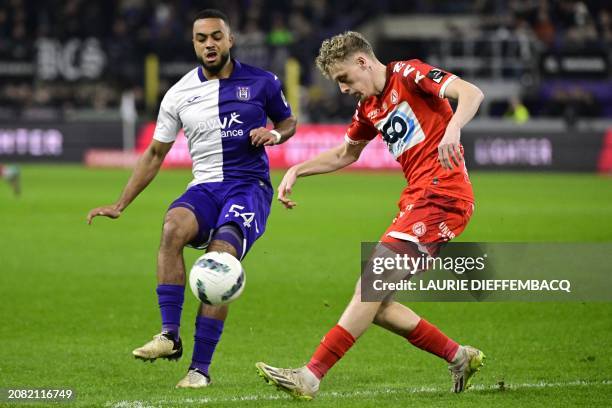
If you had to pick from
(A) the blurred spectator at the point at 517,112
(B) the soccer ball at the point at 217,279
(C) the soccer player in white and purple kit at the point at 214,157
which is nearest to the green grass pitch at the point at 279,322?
(B) the soccer ball at the point at 217,279

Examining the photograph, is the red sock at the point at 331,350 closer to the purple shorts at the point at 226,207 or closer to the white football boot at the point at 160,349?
the white football boot at the point at 160,349

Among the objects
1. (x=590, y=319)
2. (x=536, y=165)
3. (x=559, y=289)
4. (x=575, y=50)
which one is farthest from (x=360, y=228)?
(x=575, y=50)

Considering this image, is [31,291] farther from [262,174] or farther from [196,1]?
[196,1]

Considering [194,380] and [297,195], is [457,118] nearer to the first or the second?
[194,380]

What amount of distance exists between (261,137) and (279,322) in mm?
2844

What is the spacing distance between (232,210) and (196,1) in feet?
98.1

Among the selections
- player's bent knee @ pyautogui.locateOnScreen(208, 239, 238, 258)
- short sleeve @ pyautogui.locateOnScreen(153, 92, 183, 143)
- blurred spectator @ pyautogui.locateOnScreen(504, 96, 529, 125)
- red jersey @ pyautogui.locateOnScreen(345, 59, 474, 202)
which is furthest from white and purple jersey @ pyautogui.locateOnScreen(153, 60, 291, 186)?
blurred spectator @ pyautogui.locateOnScreen(504, 96, 529, 125)

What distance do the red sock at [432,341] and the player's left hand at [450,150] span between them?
116 cm

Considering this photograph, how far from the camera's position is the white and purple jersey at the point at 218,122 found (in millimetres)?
7672

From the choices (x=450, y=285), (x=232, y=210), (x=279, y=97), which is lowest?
(x=450, y=285)

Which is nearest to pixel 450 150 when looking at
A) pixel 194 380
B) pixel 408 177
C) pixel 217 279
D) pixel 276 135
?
pixel 408 177

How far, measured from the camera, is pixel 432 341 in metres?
6.90

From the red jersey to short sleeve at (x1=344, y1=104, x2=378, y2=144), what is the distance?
0.63ft

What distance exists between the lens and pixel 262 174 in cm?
781
